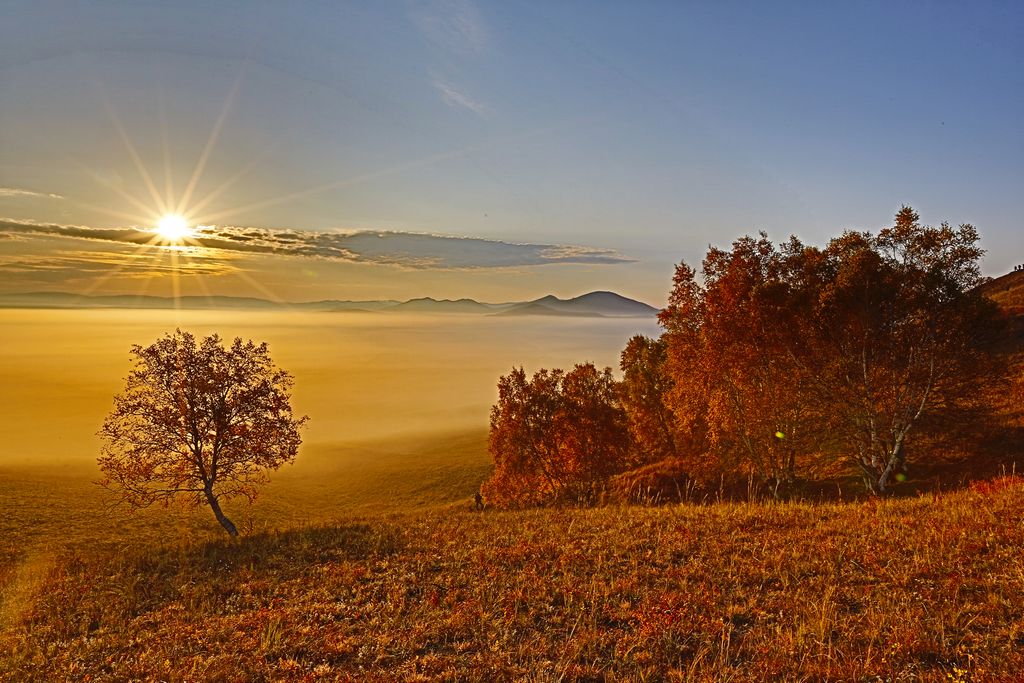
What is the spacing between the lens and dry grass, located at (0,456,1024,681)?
7086 mm

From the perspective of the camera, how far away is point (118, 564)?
51.2 feet

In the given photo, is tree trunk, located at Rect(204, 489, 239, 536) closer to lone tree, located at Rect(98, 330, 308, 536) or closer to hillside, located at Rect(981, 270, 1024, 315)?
lone tree, located at Rect(98, 330, 308, 536)

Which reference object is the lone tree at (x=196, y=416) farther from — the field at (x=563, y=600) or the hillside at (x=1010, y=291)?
the hillside at (x=1010, y=291)

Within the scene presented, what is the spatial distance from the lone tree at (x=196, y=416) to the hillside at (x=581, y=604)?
562 inches

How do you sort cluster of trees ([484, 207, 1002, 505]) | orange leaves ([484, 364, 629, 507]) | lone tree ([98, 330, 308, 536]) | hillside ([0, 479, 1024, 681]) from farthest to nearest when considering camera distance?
orange leaves ([484, 364, 629, 507]) → lone tree ([98, 330, 308, 536]) → cluster of trees ([484, 207, 1002, 505]) → hillside ([0, 479, 1024, 681])

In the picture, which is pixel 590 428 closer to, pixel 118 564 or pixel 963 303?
pixel 963 303

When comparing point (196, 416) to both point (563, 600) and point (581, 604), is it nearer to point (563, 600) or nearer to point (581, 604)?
point (563, 600)

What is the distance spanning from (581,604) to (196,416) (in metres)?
28.0

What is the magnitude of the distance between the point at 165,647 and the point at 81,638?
2420 mm

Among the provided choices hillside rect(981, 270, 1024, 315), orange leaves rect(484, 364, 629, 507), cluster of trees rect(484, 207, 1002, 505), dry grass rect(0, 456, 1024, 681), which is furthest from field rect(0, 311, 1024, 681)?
hillside rect(981, 270, 1024, 315)

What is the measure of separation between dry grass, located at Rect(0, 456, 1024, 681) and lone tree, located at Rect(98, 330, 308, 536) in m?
14.1

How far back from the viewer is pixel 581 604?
30.6 ft

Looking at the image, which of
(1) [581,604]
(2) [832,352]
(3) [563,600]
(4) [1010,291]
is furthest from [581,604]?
(4) [1010,291]

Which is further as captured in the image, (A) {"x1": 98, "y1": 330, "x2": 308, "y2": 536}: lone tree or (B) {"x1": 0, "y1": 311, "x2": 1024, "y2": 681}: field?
(A) {"x1": 98, "y1": 330, "x2": 308, "y2": 536}: lone tree
